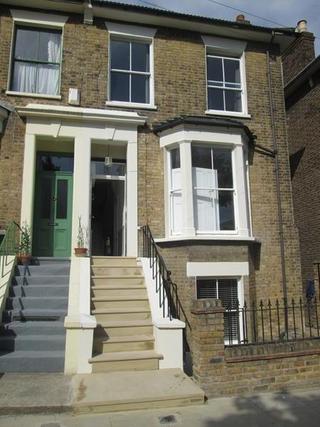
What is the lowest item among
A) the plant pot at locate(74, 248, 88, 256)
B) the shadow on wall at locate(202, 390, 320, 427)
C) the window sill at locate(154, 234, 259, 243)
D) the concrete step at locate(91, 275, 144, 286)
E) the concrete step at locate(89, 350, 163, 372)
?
the shadow on wall at locate(202, 390, 320, 427)

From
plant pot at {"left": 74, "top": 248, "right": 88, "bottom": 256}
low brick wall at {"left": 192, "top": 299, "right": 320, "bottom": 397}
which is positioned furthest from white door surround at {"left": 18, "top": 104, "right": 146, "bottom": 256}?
low brick wall at {"left": 192, "top": 299, "right": 320, "bottom": 397}

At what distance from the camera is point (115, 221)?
37.4 ft

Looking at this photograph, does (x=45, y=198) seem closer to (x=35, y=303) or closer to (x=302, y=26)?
(x=35, y=303)

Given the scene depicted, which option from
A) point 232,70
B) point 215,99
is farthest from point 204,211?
point 232,70

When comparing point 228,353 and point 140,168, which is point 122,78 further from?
point 228,353

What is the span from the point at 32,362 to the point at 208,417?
2.92 metres

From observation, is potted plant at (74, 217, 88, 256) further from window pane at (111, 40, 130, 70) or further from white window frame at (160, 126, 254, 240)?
window pane at (111, 40, 130, 70)

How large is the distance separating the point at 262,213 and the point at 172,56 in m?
4.81

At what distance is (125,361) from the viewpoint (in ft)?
20.5

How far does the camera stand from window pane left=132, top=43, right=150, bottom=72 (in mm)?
10656

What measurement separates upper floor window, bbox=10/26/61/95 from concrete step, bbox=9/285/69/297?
16.5ft

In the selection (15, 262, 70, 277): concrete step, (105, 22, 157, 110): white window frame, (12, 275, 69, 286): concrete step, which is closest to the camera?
(12, 275, 69, 286): concrete step

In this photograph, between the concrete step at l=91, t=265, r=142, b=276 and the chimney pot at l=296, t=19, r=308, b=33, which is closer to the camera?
the concrete step at l=91, t=265, r=142, b=276

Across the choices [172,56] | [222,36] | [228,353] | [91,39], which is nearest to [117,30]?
[91,39]
